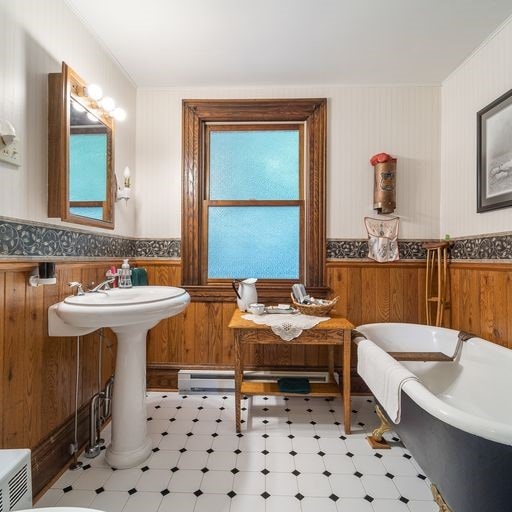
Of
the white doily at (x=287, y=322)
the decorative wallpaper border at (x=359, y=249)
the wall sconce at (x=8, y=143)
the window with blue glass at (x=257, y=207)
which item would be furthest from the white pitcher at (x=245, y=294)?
the wall sconce at (x=8, y=143)

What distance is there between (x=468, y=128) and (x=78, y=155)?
8.35ft

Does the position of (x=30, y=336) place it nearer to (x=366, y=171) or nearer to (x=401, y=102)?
(x=366, y=171)

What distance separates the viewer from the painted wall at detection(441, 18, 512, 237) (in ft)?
5.48

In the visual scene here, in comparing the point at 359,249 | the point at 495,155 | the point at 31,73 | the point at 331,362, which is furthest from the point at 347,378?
the point at 31,73

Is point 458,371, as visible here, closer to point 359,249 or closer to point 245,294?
point 359,249

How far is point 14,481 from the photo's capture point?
81 cm

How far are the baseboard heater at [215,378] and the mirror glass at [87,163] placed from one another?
1368 mm

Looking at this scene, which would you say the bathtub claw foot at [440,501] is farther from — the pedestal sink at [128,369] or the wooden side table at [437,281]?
the pedestal sink at [128,369]

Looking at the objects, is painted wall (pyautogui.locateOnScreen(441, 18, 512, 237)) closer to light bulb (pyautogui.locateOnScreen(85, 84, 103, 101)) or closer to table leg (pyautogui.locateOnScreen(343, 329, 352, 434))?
table leg (pyautogui.locateOnScreen(343, 329, 352, 434))

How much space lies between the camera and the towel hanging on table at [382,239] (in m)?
2.22

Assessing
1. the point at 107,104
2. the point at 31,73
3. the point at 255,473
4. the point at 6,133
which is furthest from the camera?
the point at 107,104

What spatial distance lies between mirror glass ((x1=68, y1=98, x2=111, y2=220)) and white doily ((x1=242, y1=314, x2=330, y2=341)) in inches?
47.2

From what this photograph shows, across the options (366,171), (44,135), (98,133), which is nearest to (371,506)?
(366,171)

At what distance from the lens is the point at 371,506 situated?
1.25 metres
